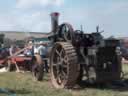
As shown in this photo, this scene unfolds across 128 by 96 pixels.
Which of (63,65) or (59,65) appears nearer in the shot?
(63,65)

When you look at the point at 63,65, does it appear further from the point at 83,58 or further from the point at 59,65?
the point at 83,58

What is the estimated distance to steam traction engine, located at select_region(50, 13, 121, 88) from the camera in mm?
13555

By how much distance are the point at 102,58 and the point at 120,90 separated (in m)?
1.32

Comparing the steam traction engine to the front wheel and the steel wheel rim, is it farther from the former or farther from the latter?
the front wheel

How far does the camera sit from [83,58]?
45.9ft

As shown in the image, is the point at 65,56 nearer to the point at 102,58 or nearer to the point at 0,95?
the point at 102,58

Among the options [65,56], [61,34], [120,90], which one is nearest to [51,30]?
[61,34]

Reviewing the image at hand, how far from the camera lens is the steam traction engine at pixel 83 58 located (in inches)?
534

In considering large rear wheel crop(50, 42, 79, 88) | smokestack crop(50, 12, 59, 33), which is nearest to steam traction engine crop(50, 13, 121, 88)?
large rear wheel crop(50, 42, 79, 88)

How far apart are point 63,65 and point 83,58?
0.76 metres

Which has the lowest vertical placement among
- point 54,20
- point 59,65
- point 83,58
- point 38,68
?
point 38,68

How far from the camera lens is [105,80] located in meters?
13.9

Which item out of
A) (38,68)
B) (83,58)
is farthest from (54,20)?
(83,58)

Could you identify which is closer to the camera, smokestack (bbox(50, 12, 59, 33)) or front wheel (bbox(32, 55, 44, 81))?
smokestack (bbox(50, 12, 59, 33))
